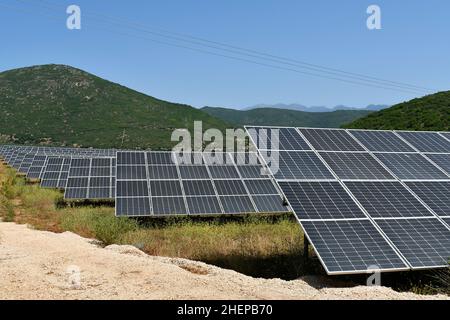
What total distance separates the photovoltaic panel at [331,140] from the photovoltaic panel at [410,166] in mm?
1031

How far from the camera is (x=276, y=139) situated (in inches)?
564

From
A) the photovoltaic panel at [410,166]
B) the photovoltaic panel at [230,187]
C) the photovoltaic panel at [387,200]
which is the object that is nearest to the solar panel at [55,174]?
the photovoltaic panel at [230,187]

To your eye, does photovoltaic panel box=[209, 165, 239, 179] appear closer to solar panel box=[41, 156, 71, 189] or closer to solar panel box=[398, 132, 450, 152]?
solar panel box=[398, 132, 450, 152]

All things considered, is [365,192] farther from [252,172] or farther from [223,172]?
[252,172]

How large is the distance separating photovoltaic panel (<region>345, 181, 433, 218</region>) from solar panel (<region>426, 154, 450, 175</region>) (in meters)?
2.64

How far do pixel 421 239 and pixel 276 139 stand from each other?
18.7 feet

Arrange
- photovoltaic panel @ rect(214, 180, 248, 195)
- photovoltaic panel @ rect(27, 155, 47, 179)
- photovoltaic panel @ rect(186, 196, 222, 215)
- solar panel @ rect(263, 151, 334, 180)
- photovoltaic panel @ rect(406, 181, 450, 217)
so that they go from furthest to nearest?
1. photovoltaic panel @ rect(27, 155, 47, 179)
2. photovoltaic panel @ rect(214, 180, 248, 195)
3. photovoltaic panel @ rect(186, 196, 222, 215)
4. solar panel @ rect(263, 151, 334, 180)
5. photovoltaic panel @ rect(406, 181, 450, 217)

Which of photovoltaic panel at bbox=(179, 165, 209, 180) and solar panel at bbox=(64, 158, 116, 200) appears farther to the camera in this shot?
solar panel at bbox=(64, 158, 116, 200)

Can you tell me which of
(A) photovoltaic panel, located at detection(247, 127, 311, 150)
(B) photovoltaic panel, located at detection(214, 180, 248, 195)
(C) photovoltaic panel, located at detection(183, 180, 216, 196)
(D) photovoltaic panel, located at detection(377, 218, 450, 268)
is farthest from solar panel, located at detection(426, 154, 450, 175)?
(C) photovoltaic panel, located at detection(183, 180, 216, 196)

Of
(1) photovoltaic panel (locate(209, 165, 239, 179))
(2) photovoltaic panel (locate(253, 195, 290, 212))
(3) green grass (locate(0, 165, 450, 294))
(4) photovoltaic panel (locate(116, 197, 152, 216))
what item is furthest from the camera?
(1) photovoltaic panel (locate(209, 165, 239, 179))

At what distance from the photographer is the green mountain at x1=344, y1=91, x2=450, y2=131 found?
52656 mm

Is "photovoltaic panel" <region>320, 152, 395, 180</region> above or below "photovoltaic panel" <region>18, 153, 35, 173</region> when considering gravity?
above

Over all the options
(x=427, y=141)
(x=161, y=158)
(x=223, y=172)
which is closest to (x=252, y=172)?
(x=223, y=172)
